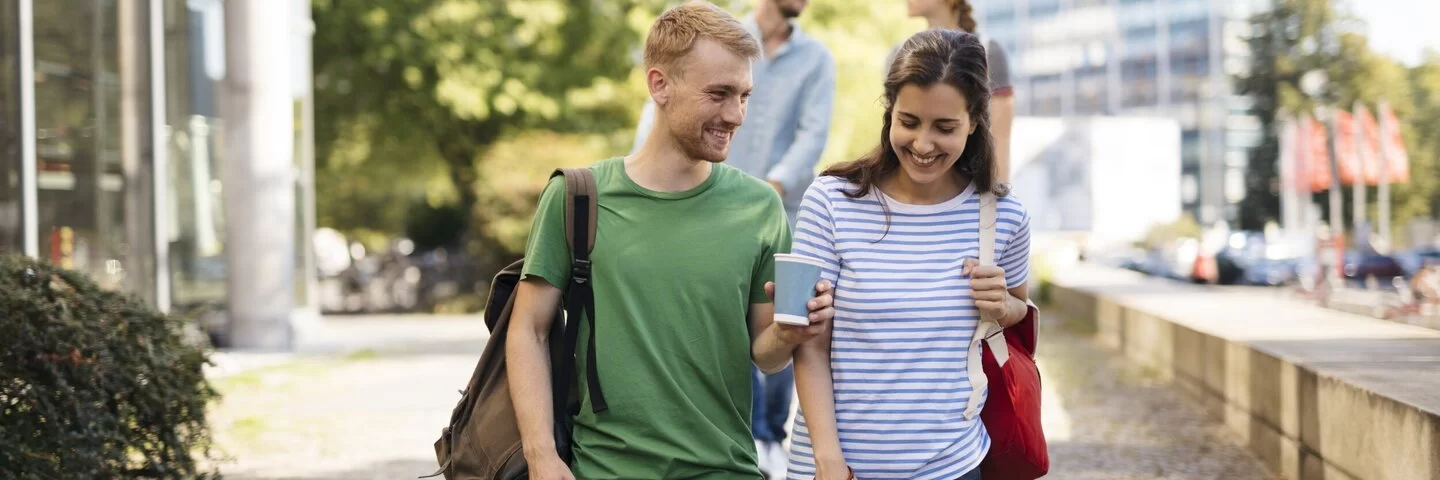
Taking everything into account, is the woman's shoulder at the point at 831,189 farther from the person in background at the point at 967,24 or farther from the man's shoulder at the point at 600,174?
the person in background at the point at 967,24

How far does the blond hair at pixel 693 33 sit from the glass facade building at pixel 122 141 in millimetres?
8674

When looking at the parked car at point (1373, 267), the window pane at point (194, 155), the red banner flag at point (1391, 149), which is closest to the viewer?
the window pane at point (194, 155)

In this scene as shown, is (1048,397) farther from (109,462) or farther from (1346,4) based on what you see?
(1346,4)

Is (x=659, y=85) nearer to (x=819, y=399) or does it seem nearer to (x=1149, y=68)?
(x=819, y=399)

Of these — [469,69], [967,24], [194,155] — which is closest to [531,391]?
[967,24]

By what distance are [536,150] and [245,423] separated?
47.4ft


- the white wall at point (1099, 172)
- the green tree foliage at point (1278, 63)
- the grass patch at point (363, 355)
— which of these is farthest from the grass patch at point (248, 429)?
the green tree foliage at point (1278, 63)

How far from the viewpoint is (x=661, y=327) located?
2.70 metres

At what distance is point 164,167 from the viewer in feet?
49.3

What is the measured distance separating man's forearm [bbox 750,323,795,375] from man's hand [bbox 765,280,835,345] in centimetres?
4

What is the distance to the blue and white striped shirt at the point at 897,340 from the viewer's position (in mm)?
2707

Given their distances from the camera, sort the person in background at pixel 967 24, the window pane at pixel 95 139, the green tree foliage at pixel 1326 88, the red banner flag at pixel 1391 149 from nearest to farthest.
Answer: the person in background at pixel 967 24 → the window pane at pixel 95 139 → the red banner flag at pixel 1391 149 → the green tree foliage at pixel 1326 88

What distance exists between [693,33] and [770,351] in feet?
1.79

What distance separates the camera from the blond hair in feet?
8.97
